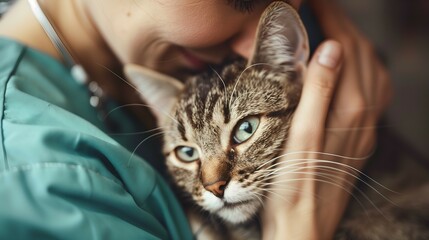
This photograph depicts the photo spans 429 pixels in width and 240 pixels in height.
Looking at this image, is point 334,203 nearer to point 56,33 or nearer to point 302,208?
point 302,208

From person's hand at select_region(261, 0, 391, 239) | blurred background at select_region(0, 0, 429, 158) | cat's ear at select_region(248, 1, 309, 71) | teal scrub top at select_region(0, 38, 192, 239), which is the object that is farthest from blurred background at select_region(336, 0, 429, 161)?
teal scrub top at select_region(0, 38, 192, 239)

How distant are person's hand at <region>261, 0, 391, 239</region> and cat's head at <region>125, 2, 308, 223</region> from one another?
0.02 meters

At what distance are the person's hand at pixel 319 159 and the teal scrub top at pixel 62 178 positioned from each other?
16 cm

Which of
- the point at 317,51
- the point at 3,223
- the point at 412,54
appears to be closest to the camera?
the point at 3,223

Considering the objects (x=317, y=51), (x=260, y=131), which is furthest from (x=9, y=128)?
(x=317, y=51)

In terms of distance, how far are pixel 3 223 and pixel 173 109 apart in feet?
Result: 1.14

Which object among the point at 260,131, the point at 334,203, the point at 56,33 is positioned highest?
the point at 56,33

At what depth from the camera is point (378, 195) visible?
0.70m

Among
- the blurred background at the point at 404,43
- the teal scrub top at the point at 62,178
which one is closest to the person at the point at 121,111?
the teal scrub top at the point at 62,178

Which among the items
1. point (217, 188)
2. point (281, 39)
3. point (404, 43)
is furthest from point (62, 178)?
point (404, 43)

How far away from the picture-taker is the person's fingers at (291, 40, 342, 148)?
66 centimetres

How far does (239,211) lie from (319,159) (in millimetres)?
148

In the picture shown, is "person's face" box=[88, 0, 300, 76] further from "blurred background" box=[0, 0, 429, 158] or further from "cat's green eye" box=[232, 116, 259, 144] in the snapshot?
"blurred background" box=[0, 0, 429, 158]

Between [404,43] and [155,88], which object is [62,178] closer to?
[155,88]
